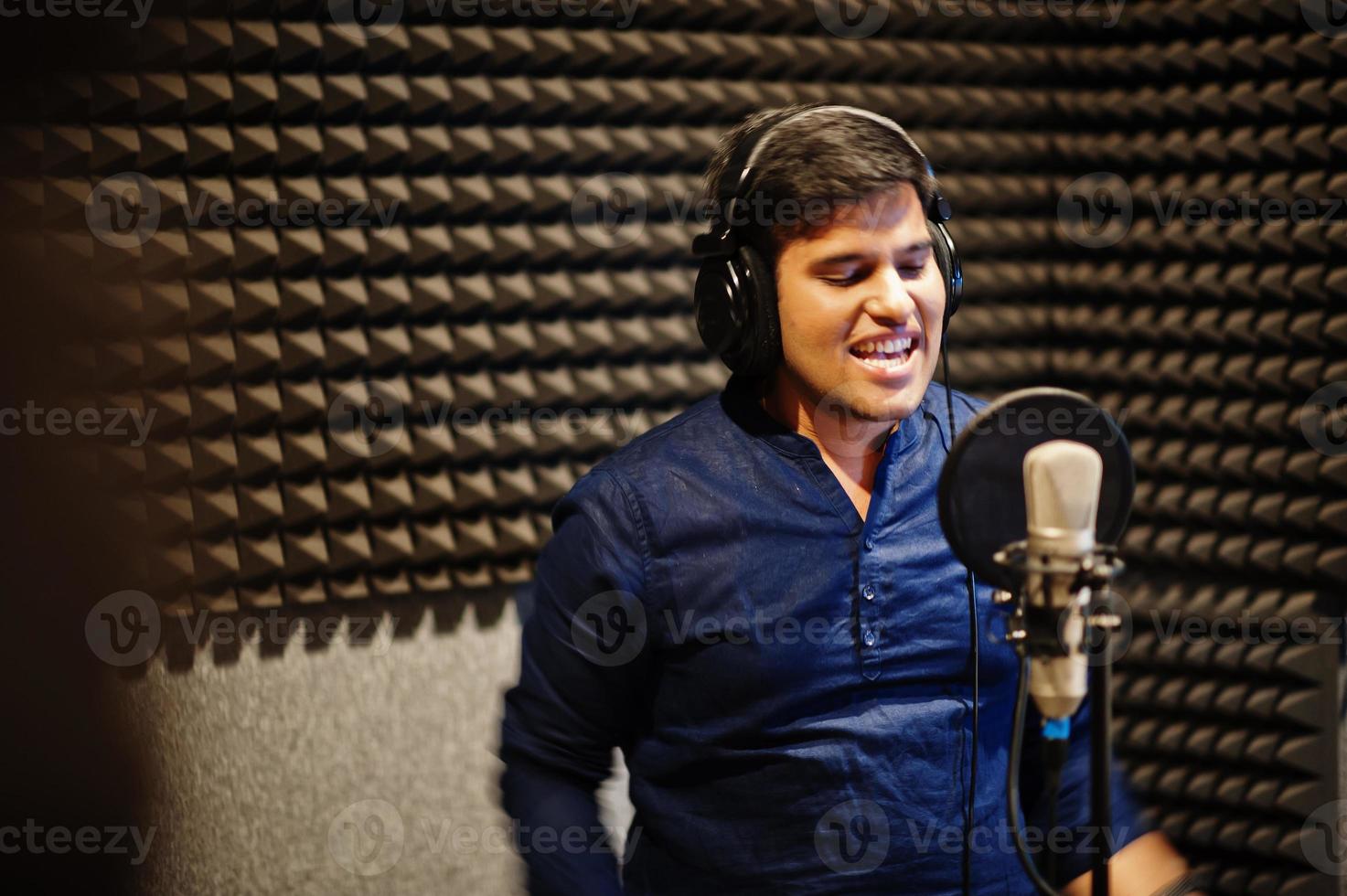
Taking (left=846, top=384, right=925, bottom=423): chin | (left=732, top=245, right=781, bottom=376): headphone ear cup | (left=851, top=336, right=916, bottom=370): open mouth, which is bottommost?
(left=846, top=384, right=925, bottom=423): chin

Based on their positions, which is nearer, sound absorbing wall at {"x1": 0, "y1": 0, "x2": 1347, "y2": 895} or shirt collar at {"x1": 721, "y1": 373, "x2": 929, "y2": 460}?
shirt collar at {"x1": 721, "y1": 373, "x2": 929, "y2": 460}

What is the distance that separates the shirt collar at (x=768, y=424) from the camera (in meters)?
1.41

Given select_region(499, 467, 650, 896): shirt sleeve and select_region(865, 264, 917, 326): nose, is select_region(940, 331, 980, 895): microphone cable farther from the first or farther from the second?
select_region(499, 467, 650, 896): shirt sleeve

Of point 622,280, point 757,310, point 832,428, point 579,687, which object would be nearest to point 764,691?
point 579,687

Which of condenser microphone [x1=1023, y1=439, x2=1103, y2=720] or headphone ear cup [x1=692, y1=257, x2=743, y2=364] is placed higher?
headphone ear cup [x1=692, y1=257, x2=743, y2=364]

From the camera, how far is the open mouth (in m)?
1.32

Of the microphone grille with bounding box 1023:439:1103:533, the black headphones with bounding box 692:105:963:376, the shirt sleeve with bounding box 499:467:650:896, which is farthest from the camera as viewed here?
the black headphones with bounding box 692:105:963:376

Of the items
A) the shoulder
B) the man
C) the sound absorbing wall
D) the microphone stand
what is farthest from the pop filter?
the sound absorbing wall

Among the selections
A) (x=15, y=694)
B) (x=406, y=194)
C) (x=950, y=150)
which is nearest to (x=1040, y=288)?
(x=950, y=150)

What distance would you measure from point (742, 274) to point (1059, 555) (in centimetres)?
59

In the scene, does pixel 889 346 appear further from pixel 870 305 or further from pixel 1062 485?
pixel 1062 485

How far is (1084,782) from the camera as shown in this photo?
1.35m

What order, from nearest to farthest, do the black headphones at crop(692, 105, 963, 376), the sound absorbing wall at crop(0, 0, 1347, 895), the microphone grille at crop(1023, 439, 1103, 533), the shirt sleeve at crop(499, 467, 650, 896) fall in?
1. the microphone grille at crop(1023, 439, 1103, 533)
2. the shirt sleeve at crop(499, 467, 650, 896)
3. the black headphones at crop(692, 105, 963, 376)
4. the sound absorbing wall at crop(0, 0, 1347, 895)

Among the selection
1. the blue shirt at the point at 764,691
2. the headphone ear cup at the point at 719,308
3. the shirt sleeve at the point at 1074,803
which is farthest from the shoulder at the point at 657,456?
the shirt sleeve at the point at 1074,803
